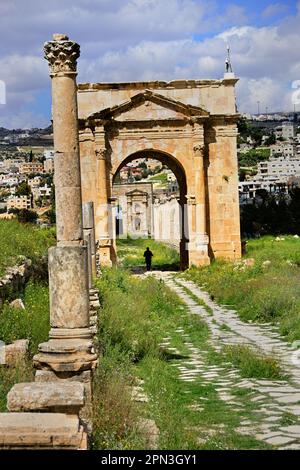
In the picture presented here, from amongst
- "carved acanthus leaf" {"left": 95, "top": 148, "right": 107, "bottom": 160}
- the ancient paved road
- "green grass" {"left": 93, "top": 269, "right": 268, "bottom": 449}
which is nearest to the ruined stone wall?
"carved acanthus leaf" {"left": 95, "top": 148, "right": 107, "bottom": 160}

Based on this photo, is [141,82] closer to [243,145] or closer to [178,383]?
[178,383]

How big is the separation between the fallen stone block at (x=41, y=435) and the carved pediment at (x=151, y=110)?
21904 millimetres

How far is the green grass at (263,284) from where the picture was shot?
14734 mm

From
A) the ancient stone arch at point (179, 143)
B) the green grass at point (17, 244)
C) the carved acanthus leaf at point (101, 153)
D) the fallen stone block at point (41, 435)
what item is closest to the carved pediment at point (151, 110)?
the ancient stone arch at point (179, 143)

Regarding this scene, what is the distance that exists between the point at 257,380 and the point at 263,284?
325 inches

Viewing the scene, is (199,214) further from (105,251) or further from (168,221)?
(168,221)

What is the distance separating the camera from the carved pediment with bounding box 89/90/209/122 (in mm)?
26305

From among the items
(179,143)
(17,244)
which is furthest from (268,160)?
(17,244)

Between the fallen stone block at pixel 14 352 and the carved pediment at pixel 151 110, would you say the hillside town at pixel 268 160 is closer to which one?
the carved pediment at pixel 151 110

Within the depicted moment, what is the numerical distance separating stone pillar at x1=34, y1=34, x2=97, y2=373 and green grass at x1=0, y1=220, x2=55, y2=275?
17.3ft

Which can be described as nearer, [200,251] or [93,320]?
[93,320]

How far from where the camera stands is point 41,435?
15.5 feet

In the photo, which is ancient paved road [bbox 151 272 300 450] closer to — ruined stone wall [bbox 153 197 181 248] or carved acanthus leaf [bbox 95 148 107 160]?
carved acanthus leaf [bbox 95 148 107 160]
